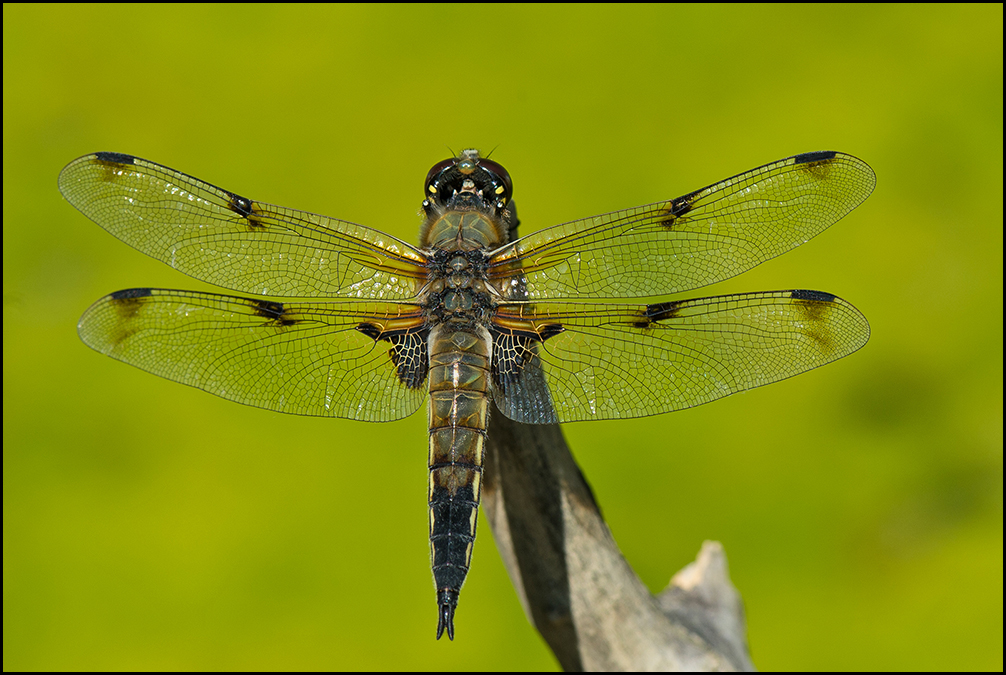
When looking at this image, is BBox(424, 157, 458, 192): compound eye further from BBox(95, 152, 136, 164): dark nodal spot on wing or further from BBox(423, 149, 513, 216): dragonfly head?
BBox(95, 152, 136, 164): dark nodal spot on wing

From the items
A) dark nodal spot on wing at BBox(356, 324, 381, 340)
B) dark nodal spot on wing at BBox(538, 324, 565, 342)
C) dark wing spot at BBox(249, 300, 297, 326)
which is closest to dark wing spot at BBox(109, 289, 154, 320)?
dark wing spot at BBox(249, 300, 297, 326)

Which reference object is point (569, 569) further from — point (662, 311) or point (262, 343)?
point (262, 343)

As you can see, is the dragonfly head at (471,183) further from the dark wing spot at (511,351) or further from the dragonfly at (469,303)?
the dark wing spot at (511,351)

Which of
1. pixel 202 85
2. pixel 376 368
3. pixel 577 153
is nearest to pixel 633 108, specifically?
pixel 577 153

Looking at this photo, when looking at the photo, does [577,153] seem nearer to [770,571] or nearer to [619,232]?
[619,232]

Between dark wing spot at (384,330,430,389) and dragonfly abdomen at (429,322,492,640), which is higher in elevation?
dark wing spot at (384,330,430,389)

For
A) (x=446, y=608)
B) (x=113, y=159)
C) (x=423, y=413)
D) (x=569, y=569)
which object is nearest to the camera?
(x=446, y=608)

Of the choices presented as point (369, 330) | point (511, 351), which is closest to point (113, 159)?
point (369, 330)
